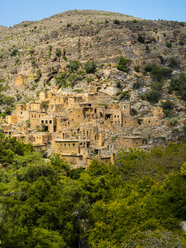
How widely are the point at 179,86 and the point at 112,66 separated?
46.8 feet

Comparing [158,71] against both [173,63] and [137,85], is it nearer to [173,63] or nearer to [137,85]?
[173,63]

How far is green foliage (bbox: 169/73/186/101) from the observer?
65000 millimetres

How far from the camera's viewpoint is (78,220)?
29141 mm

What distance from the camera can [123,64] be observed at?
69.4m

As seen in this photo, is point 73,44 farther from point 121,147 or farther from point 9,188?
point 9,188

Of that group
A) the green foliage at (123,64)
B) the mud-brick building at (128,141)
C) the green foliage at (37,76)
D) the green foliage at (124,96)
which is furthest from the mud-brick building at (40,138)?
the green foliage at (37,76)

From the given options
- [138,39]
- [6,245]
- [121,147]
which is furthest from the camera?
[138,39]

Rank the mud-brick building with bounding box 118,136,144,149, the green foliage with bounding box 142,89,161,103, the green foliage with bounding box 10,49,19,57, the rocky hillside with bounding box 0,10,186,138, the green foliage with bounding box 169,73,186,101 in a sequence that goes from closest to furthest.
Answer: the mud-brick building with bounding box 118,136,144,149
the green foliage with bounding box 142,89,161,103
the rocky hillside with bounding box 0,10,186,138
the green foliage with bounding box 169,73,186,101
the green foliage with bounding box 10,49,19,57

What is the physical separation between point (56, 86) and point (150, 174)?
36276 mm

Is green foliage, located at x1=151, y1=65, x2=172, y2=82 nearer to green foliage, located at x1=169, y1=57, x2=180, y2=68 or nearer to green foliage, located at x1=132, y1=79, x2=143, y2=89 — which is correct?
green foliage, located at x1=169, y1=57, x2=180, y2=68

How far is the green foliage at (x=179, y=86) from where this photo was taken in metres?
65.0

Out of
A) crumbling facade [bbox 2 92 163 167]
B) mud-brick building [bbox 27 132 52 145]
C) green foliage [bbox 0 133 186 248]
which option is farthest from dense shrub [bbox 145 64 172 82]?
green foliage [bbox 0 133 186 248]

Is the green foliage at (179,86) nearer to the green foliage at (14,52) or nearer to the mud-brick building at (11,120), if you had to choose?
the mud-brick building at (11,120)

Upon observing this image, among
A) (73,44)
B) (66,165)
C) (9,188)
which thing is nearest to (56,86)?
(73,44)
